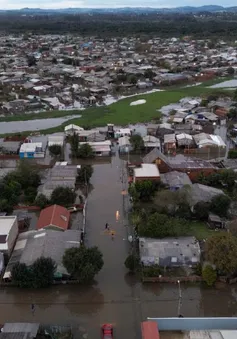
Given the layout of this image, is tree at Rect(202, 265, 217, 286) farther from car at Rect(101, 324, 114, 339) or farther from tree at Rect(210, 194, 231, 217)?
tree at Rect(210, 194, 231, 217)

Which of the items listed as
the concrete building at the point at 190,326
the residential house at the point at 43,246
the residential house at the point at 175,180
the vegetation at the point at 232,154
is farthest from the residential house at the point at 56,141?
the concrete building at the point at 190,326

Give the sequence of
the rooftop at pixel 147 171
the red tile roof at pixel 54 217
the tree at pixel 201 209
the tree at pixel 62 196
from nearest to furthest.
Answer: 1. the red tile roof at pixel 54 217
2. the tree at pixel 201 209
3. the tree at pixel 62 196
4. the rooftop at pixel 147 171

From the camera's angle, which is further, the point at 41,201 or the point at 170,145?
the point at 170,145

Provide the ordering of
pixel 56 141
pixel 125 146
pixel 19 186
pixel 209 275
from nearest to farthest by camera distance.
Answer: pixel 209 275, pixel 19 186, pixel 125 146, pixel 56 141

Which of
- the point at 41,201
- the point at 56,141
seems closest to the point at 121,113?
the point at 56,141

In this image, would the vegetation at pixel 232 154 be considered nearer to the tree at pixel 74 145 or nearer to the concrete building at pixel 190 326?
the tree at pixel 74 145

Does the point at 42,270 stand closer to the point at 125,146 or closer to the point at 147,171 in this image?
the point at 147,171
